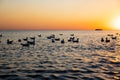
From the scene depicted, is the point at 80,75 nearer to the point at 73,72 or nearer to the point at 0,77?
the point at 73,72

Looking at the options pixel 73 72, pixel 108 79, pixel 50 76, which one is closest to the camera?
pixel 108 79

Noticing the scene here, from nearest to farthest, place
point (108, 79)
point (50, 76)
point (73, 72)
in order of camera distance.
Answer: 1. point (108, 79)
2. point (50, 76)
3. point (73, 72)

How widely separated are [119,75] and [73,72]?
5414mm

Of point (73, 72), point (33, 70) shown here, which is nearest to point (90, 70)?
point (73, 72)

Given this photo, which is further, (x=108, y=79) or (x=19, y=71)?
(x=19, y=71)

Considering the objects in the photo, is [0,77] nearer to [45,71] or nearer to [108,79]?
[45,71]

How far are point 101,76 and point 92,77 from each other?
1.17 meters

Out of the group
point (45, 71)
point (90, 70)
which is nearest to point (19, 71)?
point (45, 71)

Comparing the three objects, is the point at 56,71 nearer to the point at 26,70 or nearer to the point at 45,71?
the point at 45,71

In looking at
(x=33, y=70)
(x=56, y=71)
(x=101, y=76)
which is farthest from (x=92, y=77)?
(x=33, y=70)

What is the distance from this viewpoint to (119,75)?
890 inches

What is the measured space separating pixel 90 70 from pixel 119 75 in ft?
13.3

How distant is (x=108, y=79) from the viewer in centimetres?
2088

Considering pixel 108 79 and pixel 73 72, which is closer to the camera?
pixel 108 79
